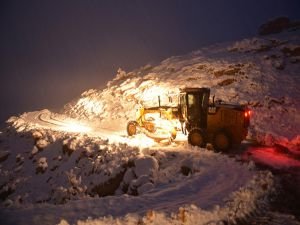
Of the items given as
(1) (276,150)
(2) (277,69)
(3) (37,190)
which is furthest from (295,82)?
(3) (37,190)

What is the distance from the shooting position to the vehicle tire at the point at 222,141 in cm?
1652

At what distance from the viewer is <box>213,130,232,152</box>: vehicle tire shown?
16.5m

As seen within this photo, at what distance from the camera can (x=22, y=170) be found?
70.2 feet

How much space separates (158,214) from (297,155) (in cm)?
1055

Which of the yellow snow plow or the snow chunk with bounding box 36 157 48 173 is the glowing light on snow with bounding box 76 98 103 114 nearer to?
the snow chunk with bounding box 36 157 48 173

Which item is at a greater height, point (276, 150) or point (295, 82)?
point (295, 82)

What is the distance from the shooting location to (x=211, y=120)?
1727cm

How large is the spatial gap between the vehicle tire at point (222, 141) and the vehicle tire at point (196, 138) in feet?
2.12

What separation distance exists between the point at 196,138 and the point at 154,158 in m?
3.59

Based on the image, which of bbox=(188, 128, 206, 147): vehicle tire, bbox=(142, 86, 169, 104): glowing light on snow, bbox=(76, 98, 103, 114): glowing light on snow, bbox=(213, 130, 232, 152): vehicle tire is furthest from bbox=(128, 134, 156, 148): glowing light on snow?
bbox=(76, 98, 103, 114): glowing light on snow

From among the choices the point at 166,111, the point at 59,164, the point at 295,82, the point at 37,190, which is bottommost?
the point at 37,190

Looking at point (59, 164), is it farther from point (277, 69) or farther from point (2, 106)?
point (2, 106)

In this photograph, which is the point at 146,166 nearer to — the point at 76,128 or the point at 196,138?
the point at 196,138

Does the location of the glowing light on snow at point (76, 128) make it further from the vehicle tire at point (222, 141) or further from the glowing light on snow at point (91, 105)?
the vehicle tire at point (222, 141)
